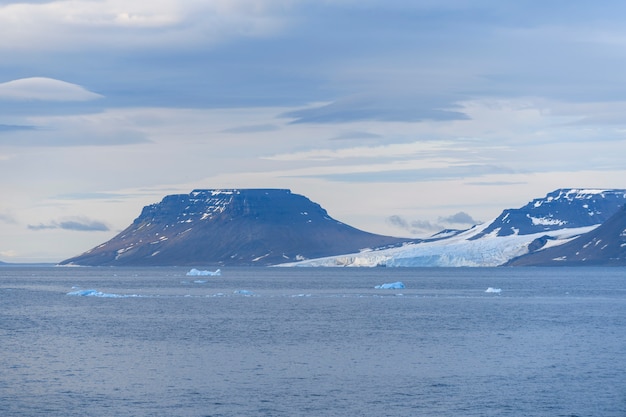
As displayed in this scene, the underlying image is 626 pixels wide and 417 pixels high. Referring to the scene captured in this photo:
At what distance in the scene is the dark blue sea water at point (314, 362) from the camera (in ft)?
137

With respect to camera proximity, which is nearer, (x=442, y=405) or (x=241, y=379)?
(x=442, y=405)

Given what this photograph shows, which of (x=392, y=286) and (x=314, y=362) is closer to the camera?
(x=314, y=362)

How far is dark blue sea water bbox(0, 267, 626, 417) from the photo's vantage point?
137 ft

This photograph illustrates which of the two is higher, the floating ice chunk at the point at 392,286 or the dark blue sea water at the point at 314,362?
the floating ice chunk at the point at 392,286

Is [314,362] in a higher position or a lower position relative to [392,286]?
lower

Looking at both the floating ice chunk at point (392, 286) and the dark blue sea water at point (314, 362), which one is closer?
the dark blue sea water at point (314, 362)

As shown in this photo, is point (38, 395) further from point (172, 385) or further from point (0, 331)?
point (0, 331)

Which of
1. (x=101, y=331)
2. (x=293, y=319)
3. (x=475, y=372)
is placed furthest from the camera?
(x=293, y=319)

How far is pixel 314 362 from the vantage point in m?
54.4

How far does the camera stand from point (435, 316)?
88.1m

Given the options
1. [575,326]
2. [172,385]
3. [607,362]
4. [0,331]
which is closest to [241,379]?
[172,385]

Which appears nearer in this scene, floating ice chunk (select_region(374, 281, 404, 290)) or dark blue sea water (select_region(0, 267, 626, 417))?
dark blue sea water (select_region(0, 267, 626, 417))

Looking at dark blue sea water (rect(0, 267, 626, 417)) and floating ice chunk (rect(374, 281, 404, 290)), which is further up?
floating ice chunk (rect(374, 281, 404, 290))

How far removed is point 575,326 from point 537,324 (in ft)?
10.5
